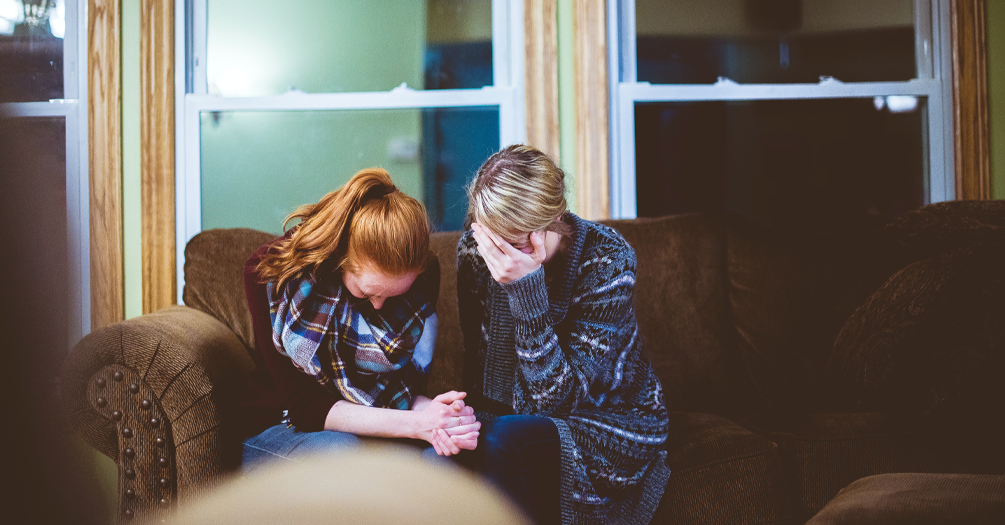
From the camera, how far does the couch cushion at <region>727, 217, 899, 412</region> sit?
199 cm

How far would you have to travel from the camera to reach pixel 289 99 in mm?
2406

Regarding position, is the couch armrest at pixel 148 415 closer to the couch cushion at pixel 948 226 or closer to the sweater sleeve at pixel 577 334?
the sweater sleeve at pixel 577 334

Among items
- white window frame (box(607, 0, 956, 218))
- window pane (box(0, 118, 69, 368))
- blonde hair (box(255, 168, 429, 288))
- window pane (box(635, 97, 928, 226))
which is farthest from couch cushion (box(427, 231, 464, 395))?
window pane (box(0, 118, 69, 368))

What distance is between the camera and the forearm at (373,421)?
129 cm

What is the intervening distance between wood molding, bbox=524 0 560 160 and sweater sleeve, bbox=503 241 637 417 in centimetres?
97

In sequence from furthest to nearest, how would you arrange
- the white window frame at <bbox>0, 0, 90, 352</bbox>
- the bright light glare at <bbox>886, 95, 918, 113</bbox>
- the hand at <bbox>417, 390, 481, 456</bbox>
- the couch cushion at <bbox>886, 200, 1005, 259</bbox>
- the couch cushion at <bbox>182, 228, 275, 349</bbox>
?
1. the bright light glare at <bbox>886, 95, 918, 113</bbox>
2. the white window frame at <bbox>0, 0, 90, 352</bbox>
3. the couch cushion at <bbox>182, 228, 275, 349</bbox>
4. the couch cushion at <bbox>886, 200, 1005, 259</bbox>
5. the hand at <bbox>417, 390, 481, 456</bbox>

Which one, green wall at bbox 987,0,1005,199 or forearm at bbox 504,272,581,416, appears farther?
green wall at bbox 987,0,1005,199

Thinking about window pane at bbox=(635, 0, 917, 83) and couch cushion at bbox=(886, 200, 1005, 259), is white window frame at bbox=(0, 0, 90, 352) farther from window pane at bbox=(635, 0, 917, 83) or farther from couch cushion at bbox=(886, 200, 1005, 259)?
couch cushion at bbox=(886, 200, 1005, 259)

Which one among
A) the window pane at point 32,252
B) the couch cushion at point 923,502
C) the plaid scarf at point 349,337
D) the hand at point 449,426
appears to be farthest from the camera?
the plaid scarf at point 349,337

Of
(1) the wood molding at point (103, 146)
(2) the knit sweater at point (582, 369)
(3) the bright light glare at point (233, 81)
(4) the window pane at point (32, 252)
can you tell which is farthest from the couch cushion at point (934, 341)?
(1) the wood molding at point (103, 146)

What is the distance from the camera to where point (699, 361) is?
200 cm

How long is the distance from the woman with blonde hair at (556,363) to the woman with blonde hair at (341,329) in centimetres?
14

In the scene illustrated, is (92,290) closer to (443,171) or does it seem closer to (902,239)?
(443,171)

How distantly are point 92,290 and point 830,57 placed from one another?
2891mm
